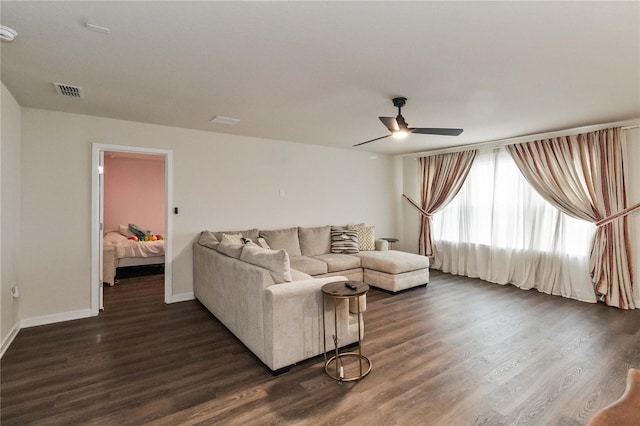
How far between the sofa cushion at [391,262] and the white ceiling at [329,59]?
7.03 ft

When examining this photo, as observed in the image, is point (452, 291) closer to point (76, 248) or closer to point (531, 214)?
point (531, 214)

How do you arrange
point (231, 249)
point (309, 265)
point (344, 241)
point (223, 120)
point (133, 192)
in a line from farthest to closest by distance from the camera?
point (133, 192) → point (344, 241) → point (309, 265) → point (223, 120) → point (231, 249)

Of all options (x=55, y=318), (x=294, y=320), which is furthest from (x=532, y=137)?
(x=55, y=318)

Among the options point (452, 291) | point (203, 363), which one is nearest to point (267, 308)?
point (203, 363)

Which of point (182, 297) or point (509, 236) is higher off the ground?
point (509, 236)

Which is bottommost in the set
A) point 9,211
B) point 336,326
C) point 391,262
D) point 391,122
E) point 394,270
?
point 336,326

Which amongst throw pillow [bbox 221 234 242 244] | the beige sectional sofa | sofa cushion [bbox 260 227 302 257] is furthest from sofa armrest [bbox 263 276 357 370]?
sofa cushion [bbox 260 227 302 257]

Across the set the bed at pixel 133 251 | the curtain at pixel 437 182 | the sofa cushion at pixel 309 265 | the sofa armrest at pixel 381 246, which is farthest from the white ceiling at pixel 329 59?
the bed at pixel 133 251

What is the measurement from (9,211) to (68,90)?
1315 mm

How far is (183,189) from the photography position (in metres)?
4.45

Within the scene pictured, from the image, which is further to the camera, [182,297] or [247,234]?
[247,234]

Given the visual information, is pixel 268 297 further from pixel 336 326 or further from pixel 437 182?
pixel 437 182

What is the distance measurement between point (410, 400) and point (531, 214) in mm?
4054

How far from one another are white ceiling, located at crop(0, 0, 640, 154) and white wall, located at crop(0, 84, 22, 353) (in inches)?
9.0
